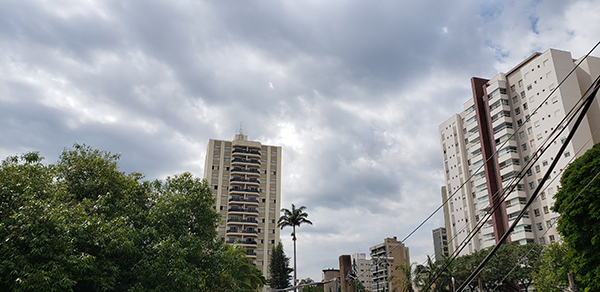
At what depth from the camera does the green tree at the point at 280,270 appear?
7081 centimetres

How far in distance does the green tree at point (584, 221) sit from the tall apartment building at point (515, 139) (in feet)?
88.0

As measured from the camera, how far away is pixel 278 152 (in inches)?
3844

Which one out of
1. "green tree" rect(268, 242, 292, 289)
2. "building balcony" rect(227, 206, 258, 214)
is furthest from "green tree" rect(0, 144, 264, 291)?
"building balcony" rect(227, 206, 258, 214)

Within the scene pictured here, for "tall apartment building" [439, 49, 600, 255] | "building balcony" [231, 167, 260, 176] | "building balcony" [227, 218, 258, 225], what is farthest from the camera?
"building balcony" [231, 167, 260, 176]

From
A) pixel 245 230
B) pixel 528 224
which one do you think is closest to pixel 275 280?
pixel 245 230

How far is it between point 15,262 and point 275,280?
5747 centimetres

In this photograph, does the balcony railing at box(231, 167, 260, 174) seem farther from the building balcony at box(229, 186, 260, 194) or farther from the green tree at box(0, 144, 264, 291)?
the green tree at box(0, 144, 264, 291)

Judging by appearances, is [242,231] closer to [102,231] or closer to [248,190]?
[248,190]

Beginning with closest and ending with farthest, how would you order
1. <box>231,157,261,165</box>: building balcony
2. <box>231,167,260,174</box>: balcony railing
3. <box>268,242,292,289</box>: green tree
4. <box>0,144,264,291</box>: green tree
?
<box>0,144,264,291</box>: green tree < <box>268,242,292,289</box>: green tree < <box>231,167,260,174</box>: balcony railing < <box>231,157,261,165</box>: building balcony

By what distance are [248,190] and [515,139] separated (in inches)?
2017

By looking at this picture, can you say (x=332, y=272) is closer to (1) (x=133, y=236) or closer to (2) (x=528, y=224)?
(1) (x=133, y=236)

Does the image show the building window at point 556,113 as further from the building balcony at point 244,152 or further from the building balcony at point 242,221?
the building balcony at point 244,152

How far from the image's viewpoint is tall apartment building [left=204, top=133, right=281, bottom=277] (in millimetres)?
86938

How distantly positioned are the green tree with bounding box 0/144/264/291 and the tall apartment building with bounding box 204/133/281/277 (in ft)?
197
